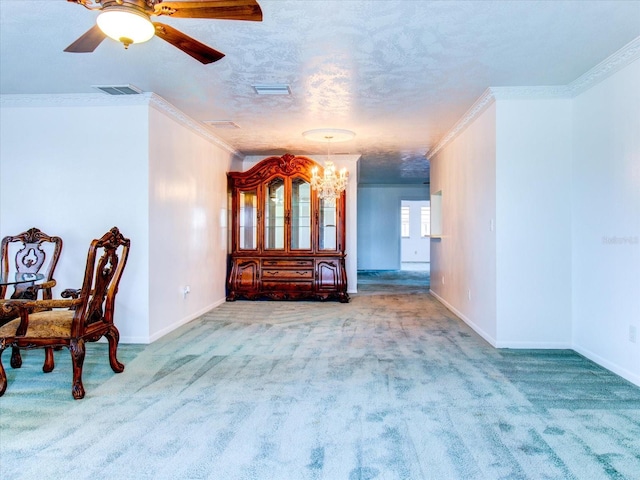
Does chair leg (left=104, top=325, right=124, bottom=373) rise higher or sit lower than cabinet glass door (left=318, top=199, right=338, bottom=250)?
lower

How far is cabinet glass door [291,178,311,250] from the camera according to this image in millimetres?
6824

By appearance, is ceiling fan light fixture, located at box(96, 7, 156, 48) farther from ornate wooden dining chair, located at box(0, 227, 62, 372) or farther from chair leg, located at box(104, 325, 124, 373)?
ornate wooden dining chair, located at box(0, 227, 62, 372)

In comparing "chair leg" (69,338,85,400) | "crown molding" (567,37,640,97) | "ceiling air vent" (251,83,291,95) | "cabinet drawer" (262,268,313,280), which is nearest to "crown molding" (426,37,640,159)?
"crown molding" (567,37,640,97)

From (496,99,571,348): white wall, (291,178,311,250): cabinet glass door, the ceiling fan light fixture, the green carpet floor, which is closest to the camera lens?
the ceiling fan light fixture

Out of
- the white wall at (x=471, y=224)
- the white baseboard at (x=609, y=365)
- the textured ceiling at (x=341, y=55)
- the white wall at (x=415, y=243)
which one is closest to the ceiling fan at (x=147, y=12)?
the textured ceiling at (x=341, y=55)

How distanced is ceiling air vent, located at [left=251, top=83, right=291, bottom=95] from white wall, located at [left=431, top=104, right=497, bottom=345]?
1.99 m

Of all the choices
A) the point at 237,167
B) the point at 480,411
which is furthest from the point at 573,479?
the point at 237,167

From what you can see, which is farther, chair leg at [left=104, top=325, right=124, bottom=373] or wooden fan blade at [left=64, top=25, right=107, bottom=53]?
chair leg at [left=104, top=325, right=124, bottom=373]

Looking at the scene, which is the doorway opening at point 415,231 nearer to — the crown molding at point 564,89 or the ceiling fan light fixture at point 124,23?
the crown molding at point 564,89

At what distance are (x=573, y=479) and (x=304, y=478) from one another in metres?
1.18

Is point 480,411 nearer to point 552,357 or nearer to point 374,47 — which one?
point 552,357

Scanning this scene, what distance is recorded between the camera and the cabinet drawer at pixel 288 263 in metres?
6.73

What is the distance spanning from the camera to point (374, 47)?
3023 mm

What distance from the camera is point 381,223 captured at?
1198 cm
